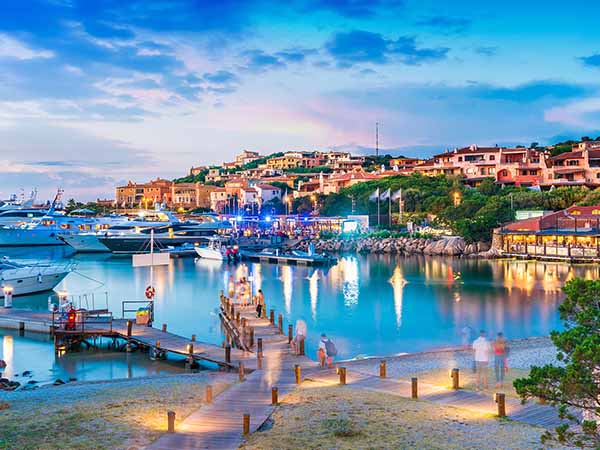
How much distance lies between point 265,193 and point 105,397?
423 feet

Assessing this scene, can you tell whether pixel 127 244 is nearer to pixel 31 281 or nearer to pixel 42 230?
pixel 42 230

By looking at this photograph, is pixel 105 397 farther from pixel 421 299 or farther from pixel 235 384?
pixel 421 299

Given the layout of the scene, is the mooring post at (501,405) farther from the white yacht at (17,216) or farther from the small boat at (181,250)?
the white yacht at (17,216)

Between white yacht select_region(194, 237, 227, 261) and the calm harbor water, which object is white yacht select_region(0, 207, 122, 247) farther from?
the calm harbor water

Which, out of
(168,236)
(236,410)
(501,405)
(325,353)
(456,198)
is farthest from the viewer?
(168,236)

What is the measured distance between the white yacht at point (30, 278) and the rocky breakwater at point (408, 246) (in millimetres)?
44559

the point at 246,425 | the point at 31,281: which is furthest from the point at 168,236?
the point at 246,425

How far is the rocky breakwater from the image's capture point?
7506 centimetres

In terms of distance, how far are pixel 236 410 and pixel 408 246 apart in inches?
2665

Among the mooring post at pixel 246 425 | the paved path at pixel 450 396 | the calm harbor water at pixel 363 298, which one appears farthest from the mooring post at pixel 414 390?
the calm harbor water at pixel 363 298

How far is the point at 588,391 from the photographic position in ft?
25.3

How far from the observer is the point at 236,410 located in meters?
14.7

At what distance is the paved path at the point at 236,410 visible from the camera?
41.6 feet

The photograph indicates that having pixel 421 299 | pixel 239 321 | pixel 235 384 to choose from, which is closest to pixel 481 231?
pixel 421 299
